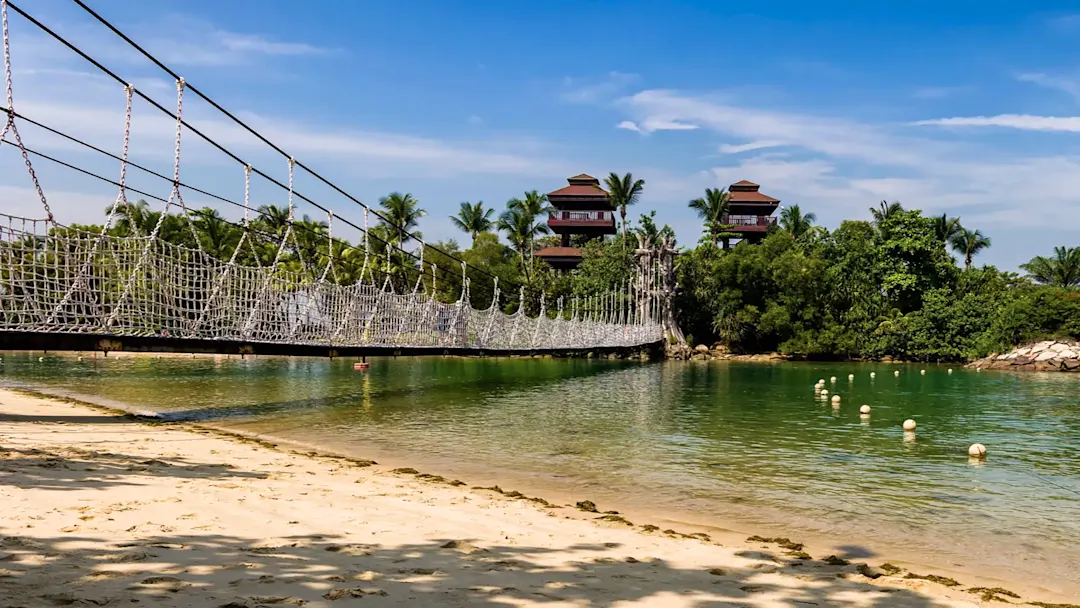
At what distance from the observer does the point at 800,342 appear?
34625 mm

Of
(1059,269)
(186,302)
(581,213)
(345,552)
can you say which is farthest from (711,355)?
(345,552)

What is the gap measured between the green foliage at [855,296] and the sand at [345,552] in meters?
31.3

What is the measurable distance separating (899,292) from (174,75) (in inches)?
1353

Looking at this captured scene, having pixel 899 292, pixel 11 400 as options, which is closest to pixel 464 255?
pixel 899 292

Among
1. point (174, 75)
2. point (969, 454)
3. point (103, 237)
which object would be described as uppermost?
point (174, 75)

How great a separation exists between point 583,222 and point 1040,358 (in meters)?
23.5

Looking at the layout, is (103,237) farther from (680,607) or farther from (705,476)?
(680,607)

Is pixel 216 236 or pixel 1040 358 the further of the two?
pixel 216 236

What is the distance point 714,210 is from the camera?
41.9m

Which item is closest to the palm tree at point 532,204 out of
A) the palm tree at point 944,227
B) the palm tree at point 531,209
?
the palm tree at point 531,209

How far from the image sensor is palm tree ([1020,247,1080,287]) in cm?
4094

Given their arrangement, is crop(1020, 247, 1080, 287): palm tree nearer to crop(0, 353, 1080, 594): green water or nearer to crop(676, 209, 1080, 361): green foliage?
crop(676, 209, 1080, 361): green foliage

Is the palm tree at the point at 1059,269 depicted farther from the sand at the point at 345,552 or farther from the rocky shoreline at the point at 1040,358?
the sand at the point at 345,552

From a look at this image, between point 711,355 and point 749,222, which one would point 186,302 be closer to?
point 711,355
